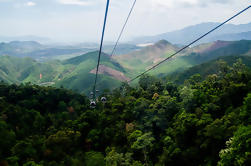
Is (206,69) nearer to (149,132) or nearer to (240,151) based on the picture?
(149,132)

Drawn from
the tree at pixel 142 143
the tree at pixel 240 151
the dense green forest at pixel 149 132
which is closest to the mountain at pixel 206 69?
the dense green forest at pixel 149 132

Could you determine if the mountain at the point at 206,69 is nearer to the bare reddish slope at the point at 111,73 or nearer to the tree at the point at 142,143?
the bare reddish slope at the point at 111,73

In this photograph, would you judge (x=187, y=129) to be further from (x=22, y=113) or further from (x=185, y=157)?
(x=22, y=113)

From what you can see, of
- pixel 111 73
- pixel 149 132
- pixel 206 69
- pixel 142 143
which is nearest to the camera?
pixel 142 143

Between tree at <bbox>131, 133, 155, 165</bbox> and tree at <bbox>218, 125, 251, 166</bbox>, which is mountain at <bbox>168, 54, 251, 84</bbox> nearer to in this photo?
tree at <bbox>131, 133, 155, 165</bbox>

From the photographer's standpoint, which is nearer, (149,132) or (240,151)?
(240,151)

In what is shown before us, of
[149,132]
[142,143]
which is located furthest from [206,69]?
[142,143]

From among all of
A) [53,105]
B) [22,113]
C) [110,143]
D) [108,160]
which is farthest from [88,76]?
[108,160]

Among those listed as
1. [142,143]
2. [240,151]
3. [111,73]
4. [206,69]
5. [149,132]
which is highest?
[206,69]
